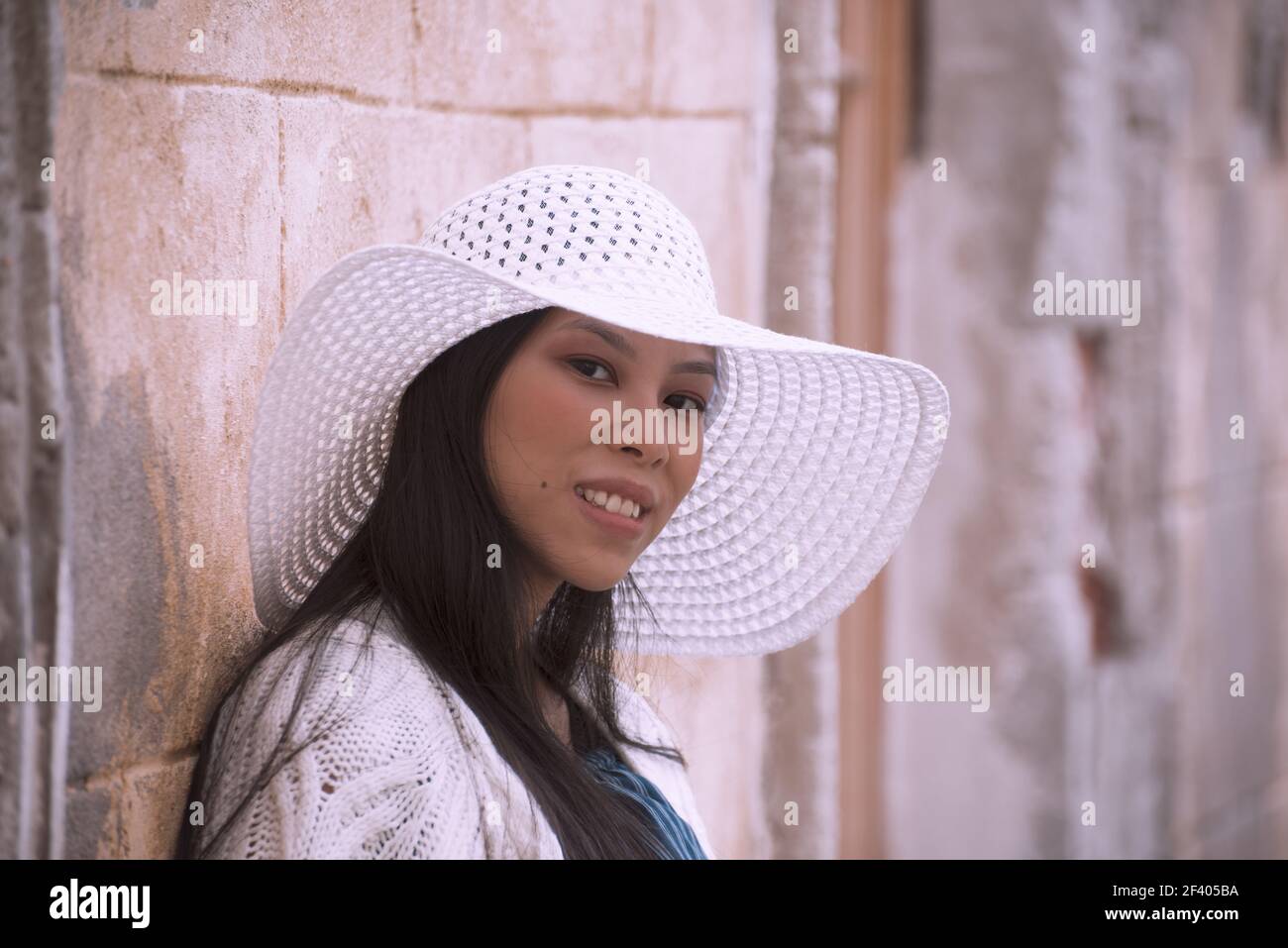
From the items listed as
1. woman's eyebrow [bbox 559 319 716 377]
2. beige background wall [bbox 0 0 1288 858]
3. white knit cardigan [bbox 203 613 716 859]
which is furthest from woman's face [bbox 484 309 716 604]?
beige background wall [bbox 0 0 1288 858]

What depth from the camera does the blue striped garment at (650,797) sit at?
5.77 ft

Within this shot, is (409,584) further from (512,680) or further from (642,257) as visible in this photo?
(642,257)

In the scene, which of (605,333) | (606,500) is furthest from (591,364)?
(606,500)

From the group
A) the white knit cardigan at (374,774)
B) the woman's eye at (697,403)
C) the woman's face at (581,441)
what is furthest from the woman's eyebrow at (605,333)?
the white knit cardigan at (374,774)

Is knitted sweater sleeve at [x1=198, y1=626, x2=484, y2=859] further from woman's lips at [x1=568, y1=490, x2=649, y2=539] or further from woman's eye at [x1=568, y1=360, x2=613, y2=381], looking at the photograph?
woman's eye at [x1=568, y1=360, x2=613, y2=381]

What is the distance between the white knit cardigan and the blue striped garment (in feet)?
1.02

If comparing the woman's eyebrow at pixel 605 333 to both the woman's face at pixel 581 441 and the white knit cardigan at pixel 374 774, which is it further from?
the white knit cardigan at pixel 374 774

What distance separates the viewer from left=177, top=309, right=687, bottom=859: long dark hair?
152 centimetres

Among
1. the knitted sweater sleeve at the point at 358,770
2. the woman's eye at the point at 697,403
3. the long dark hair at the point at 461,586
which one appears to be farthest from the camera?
the woman's eye at the point at 697,403

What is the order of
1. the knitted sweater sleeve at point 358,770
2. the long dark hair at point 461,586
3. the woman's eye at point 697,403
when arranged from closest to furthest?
the knitted sweater sleeve at point 358,770 → the long dark hair at point 461,586 → the woman's eye at point 697,403

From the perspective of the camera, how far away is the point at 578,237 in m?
1.57
